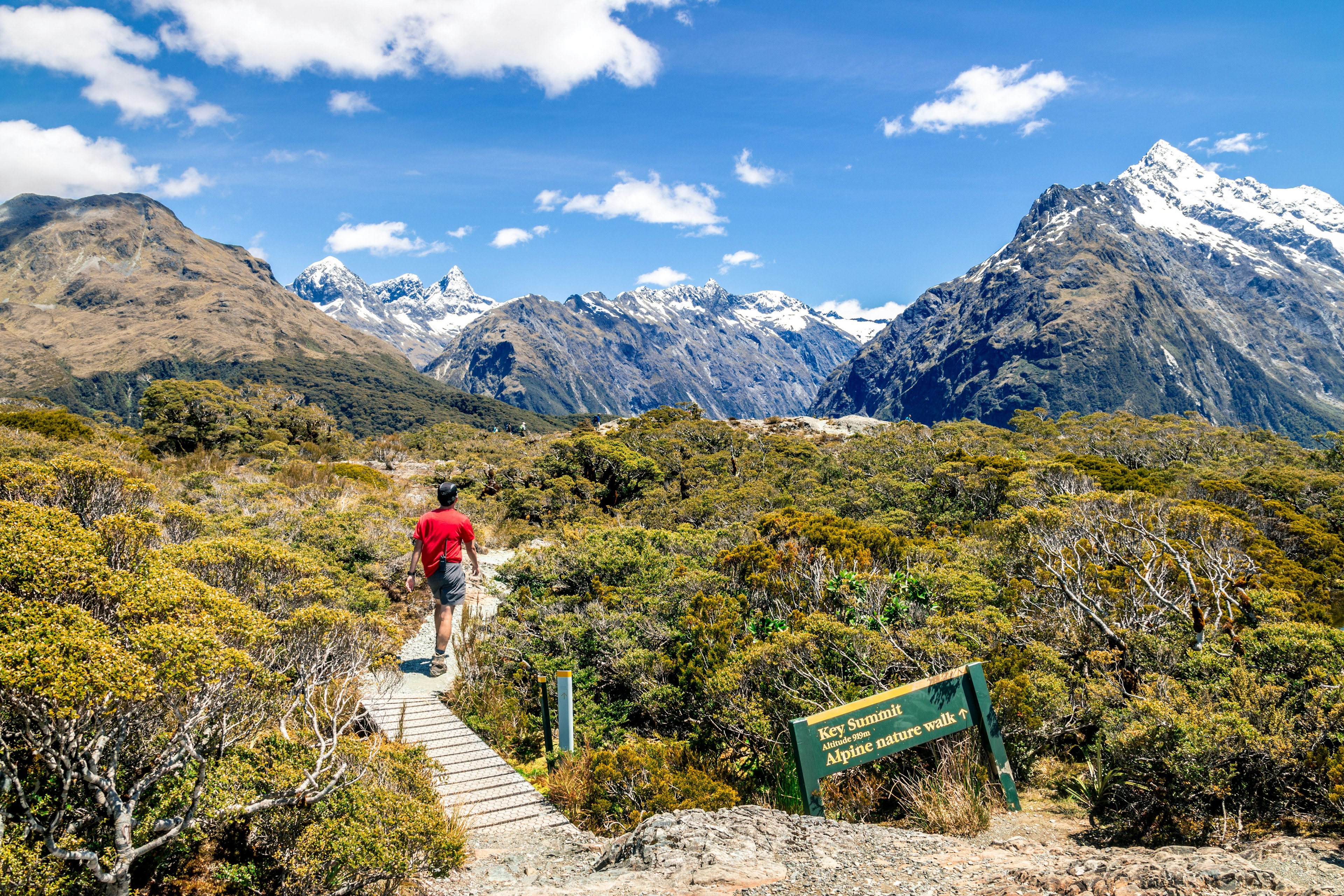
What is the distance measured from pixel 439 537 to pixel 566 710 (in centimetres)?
284

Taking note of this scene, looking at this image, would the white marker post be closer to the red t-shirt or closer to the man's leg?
the man's leg

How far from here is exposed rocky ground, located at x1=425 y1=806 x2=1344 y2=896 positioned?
3.53 meters

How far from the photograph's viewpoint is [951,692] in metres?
5.27

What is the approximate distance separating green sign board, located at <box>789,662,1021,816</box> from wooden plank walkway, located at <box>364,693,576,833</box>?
217 centimetres

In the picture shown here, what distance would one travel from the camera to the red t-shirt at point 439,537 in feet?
27.0

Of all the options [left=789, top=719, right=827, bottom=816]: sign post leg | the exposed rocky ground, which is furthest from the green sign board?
the exposed rocky ground

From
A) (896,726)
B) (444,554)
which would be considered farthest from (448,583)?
(896,726)

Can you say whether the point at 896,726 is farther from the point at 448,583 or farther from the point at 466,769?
the point at 448,583

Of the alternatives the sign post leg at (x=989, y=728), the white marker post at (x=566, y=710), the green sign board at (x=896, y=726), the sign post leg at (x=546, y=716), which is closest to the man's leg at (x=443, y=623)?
the sign post leg at (x=546, y=716)

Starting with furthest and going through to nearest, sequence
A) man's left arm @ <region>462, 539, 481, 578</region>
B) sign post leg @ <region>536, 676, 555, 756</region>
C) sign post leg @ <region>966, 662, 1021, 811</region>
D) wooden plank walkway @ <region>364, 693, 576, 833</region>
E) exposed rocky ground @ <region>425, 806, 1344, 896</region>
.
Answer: man's left arm @ <region>462, 539, 481, 578</region>
sign post leg @ <region>536, 676, 555, 756</region>
wooden plank walkway @ <region>364, 693, 576, 833</region>
sign post leg @ <region>966, 662, 1021, 811</region>
exposed rocky ground @ <region>425, 806, 1344, 896</region>

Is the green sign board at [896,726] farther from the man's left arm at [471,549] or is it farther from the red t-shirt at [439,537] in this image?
the red t-shirt at [439,537]

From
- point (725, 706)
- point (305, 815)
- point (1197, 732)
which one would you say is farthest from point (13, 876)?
point (1197, 732)

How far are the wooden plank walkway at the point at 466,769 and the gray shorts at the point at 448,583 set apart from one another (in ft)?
→ 3.89

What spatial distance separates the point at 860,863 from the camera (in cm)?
412
